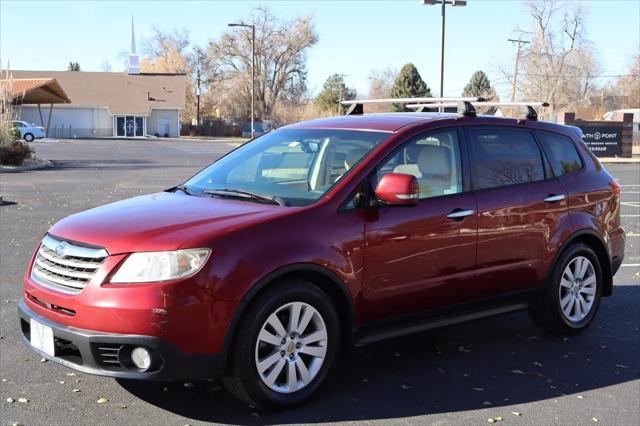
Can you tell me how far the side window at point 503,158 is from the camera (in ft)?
17.6

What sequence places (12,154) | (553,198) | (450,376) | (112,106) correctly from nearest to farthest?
(450,376) → (553,198) → (12,154) → (112,106)

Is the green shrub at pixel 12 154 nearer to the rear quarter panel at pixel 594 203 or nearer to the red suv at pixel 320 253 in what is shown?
the red suv at pixel 320 253

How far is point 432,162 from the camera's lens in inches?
202

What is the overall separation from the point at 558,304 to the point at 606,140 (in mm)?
34097

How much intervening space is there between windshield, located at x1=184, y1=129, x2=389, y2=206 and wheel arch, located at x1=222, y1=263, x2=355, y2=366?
46 centimetres

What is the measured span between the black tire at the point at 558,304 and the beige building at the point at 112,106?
208 ft

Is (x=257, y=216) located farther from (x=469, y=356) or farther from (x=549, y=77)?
(x=549, y=77)

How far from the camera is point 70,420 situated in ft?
13.3

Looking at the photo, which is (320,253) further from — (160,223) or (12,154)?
(12,154)

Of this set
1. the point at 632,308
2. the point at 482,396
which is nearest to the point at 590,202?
the point at 632,308

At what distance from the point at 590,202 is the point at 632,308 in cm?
152

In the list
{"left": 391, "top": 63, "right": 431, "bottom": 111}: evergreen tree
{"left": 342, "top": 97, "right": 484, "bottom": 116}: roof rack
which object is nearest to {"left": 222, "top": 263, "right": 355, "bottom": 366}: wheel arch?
{"left": 342, "top": 97, "right": 484, "bottom": 116}: roof rack

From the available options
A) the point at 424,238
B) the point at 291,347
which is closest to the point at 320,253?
the point at 291,347

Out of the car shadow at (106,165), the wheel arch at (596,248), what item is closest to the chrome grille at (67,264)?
the wheel arch at (596,248)
